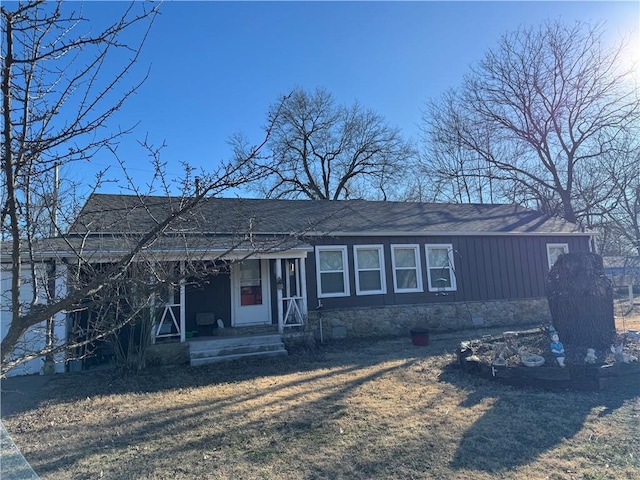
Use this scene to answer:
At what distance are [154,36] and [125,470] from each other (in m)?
3.76

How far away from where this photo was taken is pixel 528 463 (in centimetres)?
385

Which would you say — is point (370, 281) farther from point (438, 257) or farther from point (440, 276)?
point (438, 257)

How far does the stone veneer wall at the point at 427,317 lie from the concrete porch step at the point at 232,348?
5.77ft

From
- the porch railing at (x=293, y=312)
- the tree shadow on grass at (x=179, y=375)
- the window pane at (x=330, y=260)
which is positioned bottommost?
the tree shadow on grass at (x=179, y=375)

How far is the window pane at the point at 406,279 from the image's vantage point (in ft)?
41.8

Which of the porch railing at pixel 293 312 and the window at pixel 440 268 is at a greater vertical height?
the window at pixel 440 268

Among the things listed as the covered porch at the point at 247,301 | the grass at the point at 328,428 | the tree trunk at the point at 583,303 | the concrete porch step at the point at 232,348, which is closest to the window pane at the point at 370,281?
the covered porch at the point at 247,301

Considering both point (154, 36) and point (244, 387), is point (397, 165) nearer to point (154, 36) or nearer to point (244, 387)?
point (244, 387)

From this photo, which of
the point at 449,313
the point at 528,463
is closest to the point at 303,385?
the point at 528,463

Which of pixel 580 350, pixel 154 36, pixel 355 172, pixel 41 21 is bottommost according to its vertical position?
pixel 580 350

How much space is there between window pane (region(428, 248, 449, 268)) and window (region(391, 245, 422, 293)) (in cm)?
51

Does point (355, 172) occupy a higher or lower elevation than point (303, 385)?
higher

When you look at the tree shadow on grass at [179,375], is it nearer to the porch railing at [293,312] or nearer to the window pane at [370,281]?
the porch railing at [293,312]

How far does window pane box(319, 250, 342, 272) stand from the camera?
39.6ft
